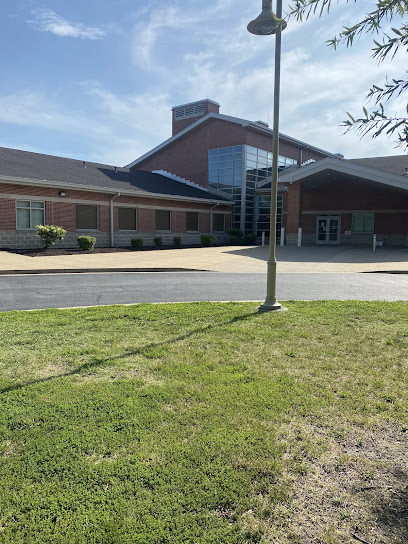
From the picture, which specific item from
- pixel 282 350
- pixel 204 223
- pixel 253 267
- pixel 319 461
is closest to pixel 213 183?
pixel 204 223

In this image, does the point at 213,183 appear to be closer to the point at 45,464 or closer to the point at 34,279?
the point at 34,279

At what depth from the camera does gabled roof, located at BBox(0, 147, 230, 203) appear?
842 inches

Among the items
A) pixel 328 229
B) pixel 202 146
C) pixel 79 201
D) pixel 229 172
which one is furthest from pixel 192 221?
pixel 328 229

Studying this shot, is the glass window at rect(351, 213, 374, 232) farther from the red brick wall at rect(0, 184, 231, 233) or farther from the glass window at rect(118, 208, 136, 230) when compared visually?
the glass window at rect(118, 208, 136, 230)

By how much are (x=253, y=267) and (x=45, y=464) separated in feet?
48.2

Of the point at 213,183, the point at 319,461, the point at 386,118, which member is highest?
the point at 213,183

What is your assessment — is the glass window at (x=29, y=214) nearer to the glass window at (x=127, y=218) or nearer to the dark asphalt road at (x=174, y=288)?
the glass window at (x=127, y=218)

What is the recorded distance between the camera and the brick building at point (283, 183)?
95.6ft

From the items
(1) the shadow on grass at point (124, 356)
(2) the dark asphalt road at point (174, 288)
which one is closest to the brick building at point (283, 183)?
(2) the dark asphalt road at point (174, 288)

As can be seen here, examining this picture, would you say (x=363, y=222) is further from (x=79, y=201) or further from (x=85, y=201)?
(x=79, y=201)

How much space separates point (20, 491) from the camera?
7.93 ft

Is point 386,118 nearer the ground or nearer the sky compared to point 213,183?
nearer the ground

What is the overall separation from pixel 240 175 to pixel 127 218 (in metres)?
11.9

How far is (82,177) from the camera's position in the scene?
2486 cm
